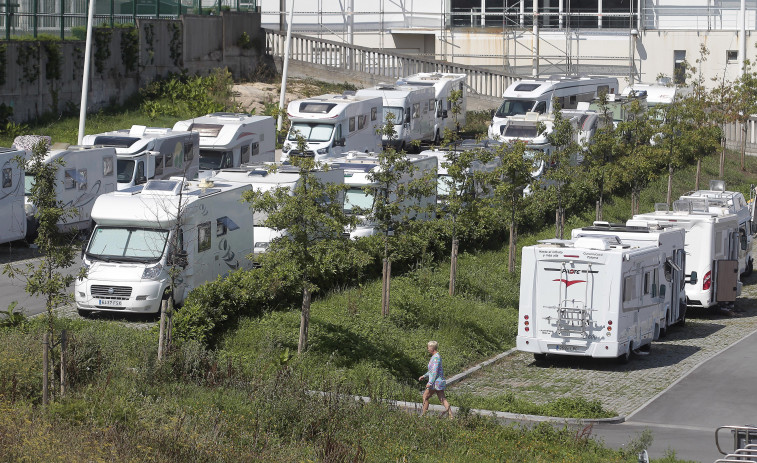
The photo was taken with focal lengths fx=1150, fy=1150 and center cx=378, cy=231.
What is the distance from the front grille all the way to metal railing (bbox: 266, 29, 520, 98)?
35.0 metres

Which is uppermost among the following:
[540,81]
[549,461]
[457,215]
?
[540,81]

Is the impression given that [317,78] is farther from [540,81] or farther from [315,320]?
[315,320]

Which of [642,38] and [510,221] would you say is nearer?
[510,221]

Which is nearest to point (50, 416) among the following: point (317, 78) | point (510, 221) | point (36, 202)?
point (36, 202)

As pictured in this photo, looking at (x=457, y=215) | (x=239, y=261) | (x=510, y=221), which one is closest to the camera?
(x=239, y=261)

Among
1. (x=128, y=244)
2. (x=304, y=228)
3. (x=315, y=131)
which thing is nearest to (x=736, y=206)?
(x=315, y=131)

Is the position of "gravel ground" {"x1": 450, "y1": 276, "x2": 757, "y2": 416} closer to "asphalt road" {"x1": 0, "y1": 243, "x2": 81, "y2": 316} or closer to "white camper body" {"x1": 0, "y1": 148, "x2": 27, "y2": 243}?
"asphalt road" {"x1": 0, "y1": 243, "x2": 81, "y2": 316}

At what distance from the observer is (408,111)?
4503 cm

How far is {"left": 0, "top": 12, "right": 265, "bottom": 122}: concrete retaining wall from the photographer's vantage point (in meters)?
40.3

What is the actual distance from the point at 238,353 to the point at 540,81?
3114 cm

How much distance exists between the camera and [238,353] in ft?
68.2

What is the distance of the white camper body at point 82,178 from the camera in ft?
98.9

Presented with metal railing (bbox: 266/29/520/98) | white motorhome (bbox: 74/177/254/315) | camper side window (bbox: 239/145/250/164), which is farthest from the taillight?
metal railing (bbox: 266/29/520/98)

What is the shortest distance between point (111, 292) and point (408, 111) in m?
23.8
